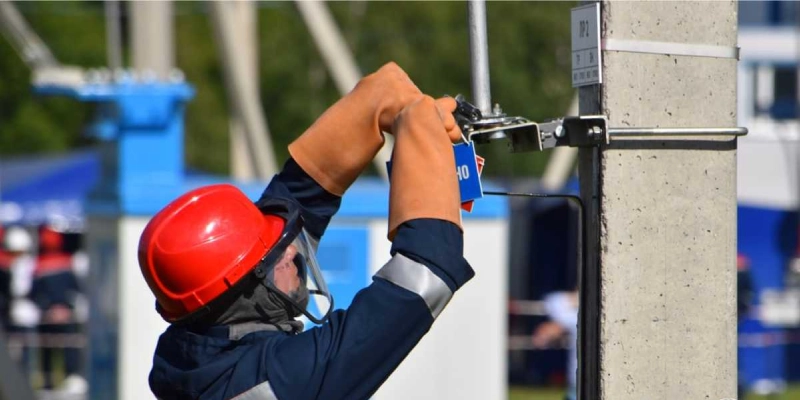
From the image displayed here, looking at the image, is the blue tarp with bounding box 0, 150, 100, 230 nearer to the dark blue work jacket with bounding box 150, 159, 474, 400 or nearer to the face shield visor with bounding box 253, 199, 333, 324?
the face shield visor with bounding box 253, 199, 333, 324

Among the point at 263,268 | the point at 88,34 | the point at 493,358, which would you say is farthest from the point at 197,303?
the point at 88,34

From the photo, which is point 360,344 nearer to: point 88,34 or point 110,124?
point 110,124

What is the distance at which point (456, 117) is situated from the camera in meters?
2.65

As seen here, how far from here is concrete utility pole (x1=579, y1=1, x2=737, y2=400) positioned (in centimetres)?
279

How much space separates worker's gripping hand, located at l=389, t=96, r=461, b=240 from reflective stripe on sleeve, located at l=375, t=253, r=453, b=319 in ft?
0.27

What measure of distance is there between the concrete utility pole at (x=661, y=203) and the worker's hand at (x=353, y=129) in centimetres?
44

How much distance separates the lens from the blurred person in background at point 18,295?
45.2 feet

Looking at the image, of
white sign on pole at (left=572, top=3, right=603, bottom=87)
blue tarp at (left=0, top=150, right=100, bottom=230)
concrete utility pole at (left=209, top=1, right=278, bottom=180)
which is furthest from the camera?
blue tarp at (left=0, top=150, right=100, bottom=230)

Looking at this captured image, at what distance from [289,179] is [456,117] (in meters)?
0.50

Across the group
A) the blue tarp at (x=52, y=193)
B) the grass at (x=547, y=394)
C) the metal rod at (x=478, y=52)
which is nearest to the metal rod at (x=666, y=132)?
the metal rod at (x=478, y=52)

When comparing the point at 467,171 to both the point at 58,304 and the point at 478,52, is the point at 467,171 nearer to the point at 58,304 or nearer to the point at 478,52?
the point at 478,52

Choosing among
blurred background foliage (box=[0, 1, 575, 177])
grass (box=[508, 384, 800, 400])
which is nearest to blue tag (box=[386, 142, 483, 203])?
grass (box=[508, 384, 800, 400])

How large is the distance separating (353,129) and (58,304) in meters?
11.3

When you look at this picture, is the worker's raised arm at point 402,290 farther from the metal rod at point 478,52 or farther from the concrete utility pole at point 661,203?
the concrete utility pole at point 661,203
